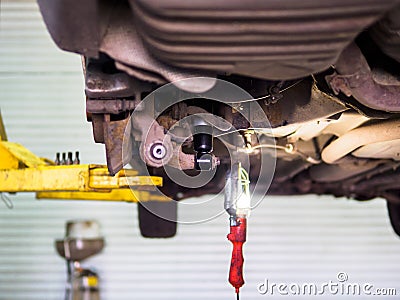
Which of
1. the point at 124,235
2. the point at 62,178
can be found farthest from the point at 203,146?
the point at 124,235

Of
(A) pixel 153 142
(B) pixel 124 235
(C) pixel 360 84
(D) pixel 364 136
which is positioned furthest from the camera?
(B) pixel 124 235

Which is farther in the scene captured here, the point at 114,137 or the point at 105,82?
the point at 114,137

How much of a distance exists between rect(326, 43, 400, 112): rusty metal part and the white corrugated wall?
9.86ft

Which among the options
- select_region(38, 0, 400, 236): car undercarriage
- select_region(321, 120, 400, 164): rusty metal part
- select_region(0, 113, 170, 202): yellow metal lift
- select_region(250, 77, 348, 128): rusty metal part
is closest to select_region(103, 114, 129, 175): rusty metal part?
select_region(38, 0, 400, 236): car undercarriage

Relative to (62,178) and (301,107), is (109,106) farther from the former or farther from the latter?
(62,178)

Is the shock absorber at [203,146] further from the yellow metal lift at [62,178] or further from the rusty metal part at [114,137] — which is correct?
the yellow metal lift at [62,178]

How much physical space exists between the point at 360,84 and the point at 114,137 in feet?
1.94

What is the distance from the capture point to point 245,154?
1767 millimetres

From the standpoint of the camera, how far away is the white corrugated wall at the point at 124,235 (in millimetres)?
4133

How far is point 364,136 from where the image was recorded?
164 cm

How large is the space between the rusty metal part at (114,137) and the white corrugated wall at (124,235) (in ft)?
9.38

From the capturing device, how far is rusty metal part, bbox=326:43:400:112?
1.12 m

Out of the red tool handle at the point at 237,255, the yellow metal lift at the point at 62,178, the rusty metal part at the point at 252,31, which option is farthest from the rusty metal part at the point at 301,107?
the yellow metal lift at the point at 62,178

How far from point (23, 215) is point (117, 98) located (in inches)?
126
